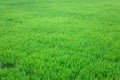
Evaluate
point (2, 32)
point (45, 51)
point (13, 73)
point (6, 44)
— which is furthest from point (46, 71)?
point (2, 32)

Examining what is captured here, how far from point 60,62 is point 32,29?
339 cm

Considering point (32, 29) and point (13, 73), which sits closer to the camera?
point (13, 73)

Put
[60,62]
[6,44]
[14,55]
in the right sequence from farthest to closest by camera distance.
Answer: [6,44] < [14,55] < [60,62]

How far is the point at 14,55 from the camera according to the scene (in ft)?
15.9

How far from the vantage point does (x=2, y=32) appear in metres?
7.02

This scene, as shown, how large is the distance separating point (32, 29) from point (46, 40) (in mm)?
1702

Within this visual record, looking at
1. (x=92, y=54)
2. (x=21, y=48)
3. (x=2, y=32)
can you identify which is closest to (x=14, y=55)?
(x=21, y=48)

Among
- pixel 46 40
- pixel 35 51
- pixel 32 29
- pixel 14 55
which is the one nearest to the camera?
pixel 14 55

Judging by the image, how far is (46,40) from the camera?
6.08 metres

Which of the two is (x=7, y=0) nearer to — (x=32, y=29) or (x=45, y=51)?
(x=32, y=29)

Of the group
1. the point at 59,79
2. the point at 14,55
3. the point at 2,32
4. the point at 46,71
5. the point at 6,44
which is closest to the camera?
the point at 59,79

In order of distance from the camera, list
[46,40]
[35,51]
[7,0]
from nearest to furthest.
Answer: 1. [35,51]
2. [46,40]
3. [7,0]

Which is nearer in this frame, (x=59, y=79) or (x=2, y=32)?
(x=59, y=79)

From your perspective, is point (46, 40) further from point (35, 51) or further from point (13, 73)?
point (13, 73)
